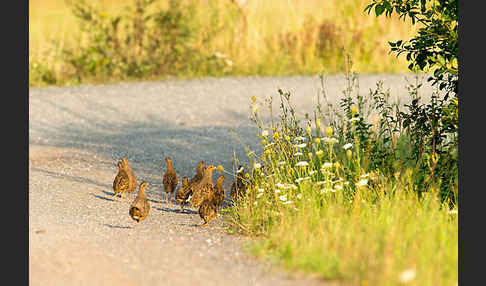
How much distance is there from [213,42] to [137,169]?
8183 millimetres

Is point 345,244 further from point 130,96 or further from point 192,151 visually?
point 130,96

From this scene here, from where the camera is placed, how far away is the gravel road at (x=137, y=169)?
5133 millimetres

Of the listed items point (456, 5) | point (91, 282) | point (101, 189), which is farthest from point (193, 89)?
point (91, 282)

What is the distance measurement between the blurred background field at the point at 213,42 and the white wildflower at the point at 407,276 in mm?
11535

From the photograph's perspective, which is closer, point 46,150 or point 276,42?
point 46,150

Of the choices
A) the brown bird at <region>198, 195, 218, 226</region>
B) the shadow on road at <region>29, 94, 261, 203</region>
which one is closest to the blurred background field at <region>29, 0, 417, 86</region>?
the shadow on road at <region>29, 94, 261, 203</region>

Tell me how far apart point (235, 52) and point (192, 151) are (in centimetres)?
721

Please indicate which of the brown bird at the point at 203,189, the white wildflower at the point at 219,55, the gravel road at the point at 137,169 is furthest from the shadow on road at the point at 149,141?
the white wildflower at the point at 219,55

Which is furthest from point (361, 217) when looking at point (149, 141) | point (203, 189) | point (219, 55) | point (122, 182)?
point (219, 55)

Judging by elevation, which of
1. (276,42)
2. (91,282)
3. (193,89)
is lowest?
(91,282)

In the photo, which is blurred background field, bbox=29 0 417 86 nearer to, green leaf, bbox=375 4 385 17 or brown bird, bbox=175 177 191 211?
brown bird, bbox=175 177 191 211

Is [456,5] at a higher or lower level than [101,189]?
higher

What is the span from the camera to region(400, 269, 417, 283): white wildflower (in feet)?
13.9

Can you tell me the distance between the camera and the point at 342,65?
16.1m
